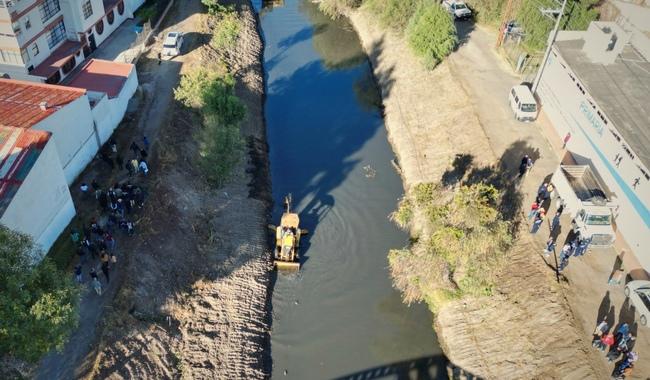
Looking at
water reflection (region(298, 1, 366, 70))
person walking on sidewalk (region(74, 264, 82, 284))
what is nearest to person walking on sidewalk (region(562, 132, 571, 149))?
water reflection (region(298, 1, 366, 70))

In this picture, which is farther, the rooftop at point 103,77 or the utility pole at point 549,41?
the rooftop at point 103,77

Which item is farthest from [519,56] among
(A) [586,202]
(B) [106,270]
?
(B) [106,270]

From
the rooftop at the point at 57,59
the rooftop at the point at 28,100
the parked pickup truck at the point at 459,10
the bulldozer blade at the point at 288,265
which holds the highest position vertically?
the rooftop at the point at 28,100

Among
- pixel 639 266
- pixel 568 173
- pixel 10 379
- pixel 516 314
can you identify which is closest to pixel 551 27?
pixel 568 173

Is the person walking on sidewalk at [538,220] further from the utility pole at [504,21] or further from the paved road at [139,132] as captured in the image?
the utility pole at [504,21]

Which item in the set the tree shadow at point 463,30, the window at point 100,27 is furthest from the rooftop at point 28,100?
the tree shadow at point 463,30

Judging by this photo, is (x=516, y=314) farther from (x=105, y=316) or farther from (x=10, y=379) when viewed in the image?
(x=10, y=379)

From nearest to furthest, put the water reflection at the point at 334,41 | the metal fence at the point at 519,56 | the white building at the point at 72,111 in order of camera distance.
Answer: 1. the white building at the point at 72,111
2. the metal fence at the point at 519,56
3. the water reflection at the point at 334,41

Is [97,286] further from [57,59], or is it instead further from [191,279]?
[57,59]
